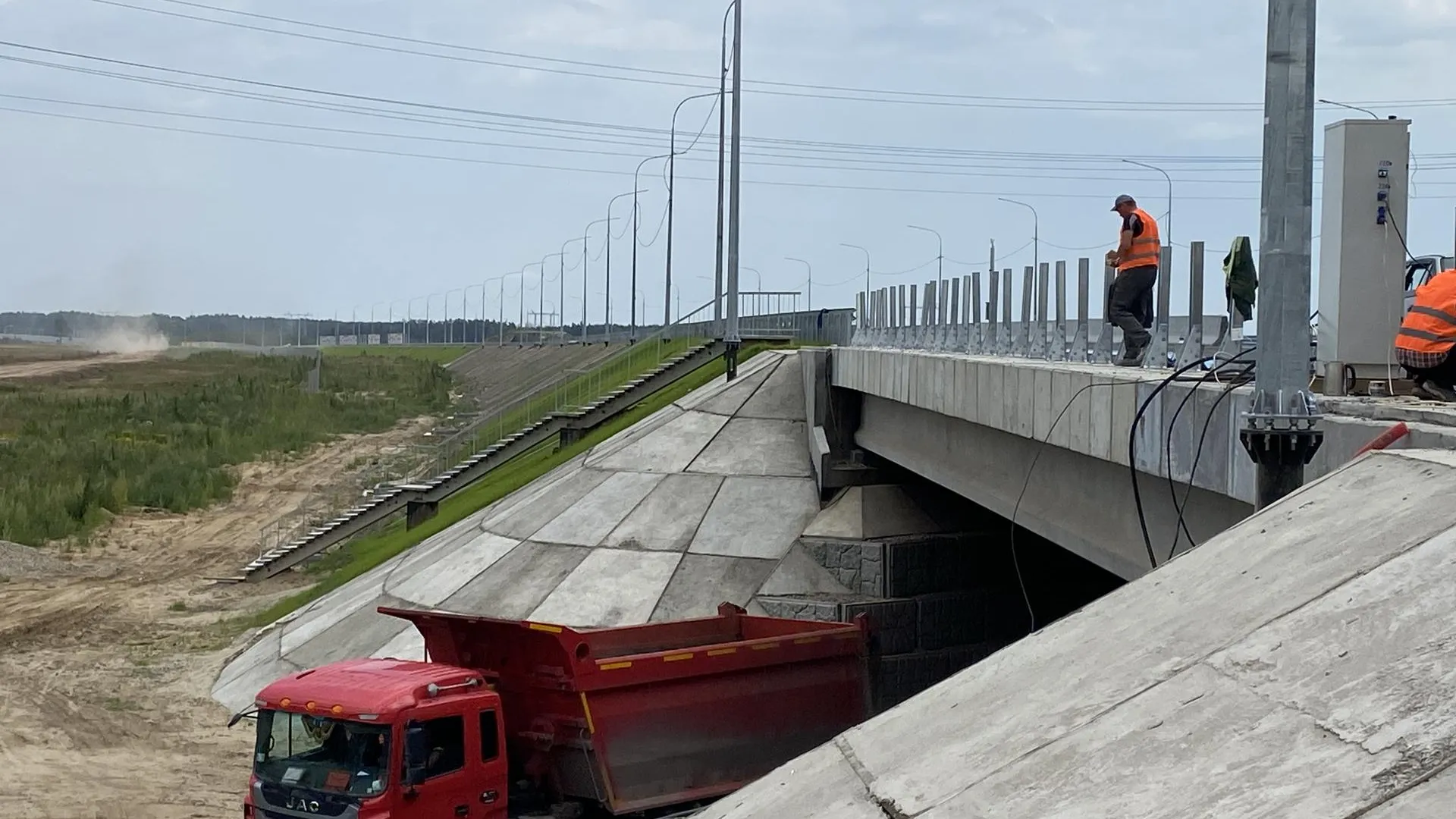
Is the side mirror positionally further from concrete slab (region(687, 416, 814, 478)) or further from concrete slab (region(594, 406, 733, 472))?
concrete slab (region(594, 406, 733, 472))

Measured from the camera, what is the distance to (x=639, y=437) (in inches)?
1254

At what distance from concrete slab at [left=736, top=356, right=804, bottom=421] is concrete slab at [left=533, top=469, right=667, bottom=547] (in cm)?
329

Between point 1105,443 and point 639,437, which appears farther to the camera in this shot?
point 639,437

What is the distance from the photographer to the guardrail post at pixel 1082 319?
17719 mm

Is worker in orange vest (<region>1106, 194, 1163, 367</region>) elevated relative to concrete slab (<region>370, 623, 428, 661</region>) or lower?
elevated

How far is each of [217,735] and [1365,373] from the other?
56.6 feet

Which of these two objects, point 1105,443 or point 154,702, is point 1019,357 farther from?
point 154,702

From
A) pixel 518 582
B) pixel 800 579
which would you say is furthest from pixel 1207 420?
pixel 518 582

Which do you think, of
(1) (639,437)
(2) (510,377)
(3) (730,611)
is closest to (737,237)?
(1) (639,437)

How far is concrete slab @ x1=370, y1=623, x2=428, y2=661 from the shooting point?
77.8 feet

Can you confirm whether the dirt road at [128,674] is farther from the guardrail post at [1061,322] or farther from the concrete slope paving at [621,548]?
the guardrail post at [1061,322]

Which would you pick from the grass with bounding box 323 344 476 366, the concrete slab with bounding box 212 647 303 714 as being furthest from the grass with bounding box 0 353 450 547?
the grass with bounding box 323 344 476 366

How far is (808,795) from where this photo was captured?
793 cm

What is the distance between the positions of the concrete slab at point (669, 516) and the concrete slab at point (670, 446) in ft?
2.24
